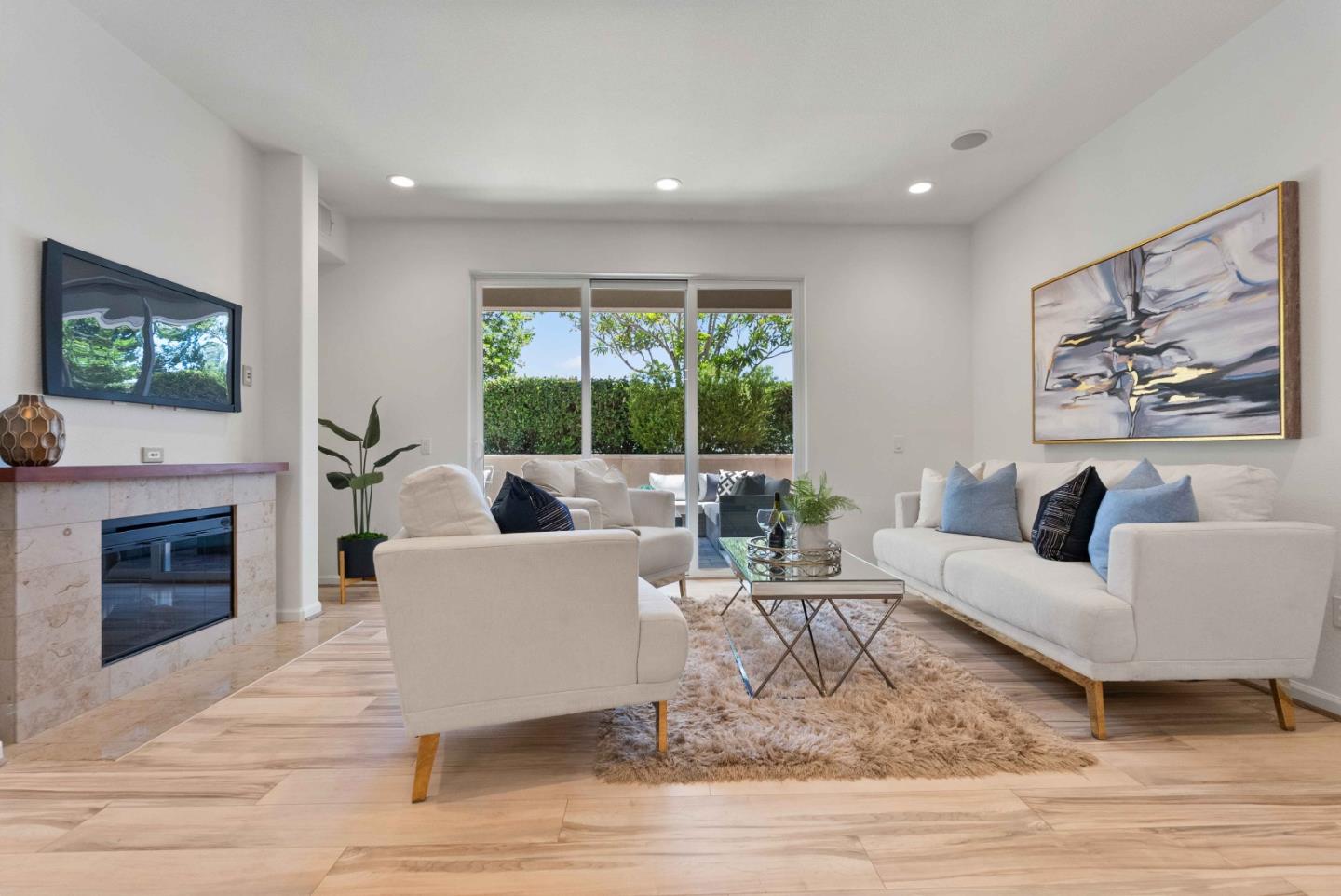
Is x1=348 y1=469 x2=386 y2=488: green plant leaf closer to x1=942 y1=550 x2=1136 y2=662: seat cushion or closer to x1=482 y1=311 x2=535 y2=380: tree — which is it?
x1=482 y1=311 x2=535 y2=380: tree

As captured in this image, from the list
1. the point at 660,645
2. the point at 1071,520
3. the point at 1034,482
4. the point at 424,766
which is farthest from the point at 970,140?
the point at 424,766

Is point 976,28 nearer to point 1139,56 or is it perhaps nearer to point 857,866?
point 1139,56

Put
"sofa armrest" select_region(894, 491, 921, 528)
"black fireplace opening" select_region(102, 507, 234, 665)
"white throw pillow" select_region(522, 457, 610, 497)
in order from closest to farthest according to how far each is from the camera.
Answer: "black fireplace opening" select_region(102, 507, 234, 665) < "white throw pillow" select_region(522, 457, 610, 497) < "sofa armrest" select_region(894, 491, 921, 528)

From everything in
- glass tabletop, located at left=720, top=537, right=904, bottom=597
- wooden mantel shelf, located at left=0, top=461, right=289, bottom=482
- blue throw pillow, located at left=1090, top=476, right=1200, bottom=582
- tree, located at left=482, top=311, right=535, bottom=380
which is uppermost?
tree, located at left=482, top=311, right=535, bottom=380

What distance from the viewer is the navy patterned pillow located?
7.69 ft

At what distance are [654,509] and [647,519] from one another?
8cm

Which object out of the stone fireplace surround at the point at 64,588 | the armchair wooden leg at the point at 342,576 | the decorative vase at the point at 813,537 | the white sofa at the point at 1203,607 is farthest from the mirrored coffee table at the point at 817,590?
the armchair wooden leg at the point at 342,576

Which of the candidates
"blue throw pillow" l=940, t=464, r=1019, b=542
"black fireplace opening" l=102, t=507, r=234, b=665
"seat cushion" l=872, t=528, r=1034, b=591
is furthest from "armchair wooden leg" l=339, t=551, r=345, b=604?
"blue throw pillow" l=940, t=464, r=1019, b=542

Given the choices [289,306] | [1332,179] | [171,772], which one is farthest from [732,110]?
[171,772]

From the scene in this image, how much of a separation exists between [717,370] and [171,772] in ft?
13.1

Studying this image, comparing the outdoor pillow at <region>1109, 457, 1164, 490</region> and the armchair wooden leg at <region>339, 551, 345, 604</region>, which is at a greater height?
the outdoor pillow at <region>1109, 457, 1164, 490</region>

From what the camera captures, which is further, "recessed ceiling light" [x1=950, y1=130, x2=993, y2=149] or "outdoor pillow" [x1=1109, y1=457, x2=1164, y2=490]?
"recessed ceiling light" [x1=950, y1=130, x2=993, y2=149]

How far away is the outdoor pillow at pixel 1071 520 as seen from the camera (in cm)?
280

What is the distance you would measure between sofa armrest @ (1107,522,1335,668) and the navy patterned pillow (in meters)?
1.96
